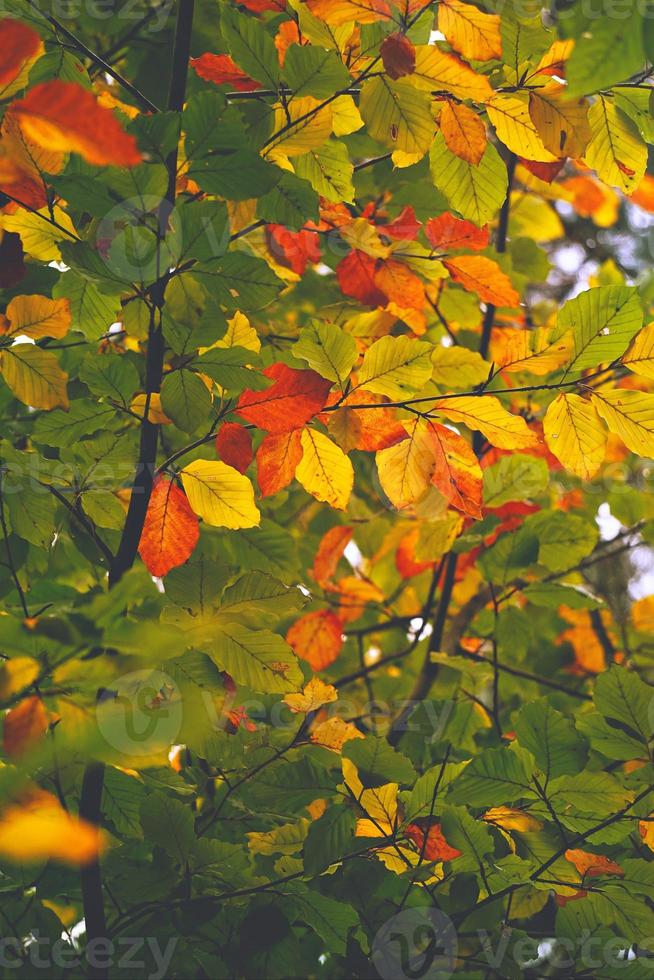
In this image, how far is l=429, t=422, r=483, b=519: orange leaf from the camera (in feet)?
2.76

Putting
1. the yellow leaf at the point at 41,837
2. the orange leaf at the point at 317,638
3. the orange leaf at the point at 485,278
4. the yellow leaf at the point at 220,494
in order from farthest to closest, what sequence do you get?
the orange leaf at the point at 317,638, the orange leaf at the point at 485,278, the yellow leaf at the point at 220,494, the yellow leaf at the point at 41,837

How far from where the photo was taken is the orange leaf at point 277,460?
81cm

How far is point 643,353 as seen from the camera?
0.77 m

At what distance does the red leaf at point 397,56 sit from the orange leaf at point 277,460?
32cm

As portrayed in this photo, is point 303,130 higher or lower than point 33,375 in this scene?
higher

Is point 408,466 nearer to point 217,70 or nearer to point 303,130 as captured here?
point 303,130

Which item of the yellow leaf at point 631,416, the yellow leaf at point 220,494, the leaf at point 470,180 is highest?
the leaf at point 470,180

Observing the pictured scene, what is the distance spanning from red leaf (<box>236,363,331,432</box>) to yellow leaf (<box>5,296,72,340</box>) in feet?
0.61

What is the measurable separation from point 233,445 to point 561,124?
0.41m

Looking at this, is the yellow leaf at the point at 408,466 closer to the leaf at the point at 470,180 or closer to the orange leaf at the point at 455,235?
the leaf at the point at 470,180

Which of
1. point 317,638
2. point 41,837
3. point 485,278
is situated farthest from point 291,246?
point 41,837

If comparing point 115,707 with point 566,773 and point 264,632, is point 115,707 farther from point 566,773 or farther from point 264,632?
point 566,773

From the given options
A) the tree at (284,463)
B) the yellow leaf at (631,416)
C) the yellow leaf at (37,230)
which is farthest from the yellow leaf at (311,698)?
the yellow leaf at (37,230)

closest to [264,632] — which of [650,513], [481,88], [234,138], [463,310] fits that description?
[234,138]
